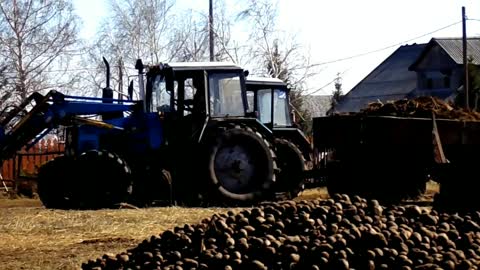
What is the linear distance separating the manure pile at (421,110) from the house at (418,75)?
3140 centimetres

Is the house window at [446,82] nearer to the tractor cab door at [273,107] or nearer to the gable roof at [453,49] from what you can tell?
the gable roof at [453,49]

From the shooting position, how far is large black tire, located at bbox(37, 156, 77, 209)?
55.2ft

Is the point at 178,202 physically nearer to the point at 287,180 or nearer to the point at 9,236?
the point at 287,180

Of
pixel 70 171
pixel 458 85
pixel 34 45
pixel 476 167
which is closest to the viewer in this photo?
pixel 476 167

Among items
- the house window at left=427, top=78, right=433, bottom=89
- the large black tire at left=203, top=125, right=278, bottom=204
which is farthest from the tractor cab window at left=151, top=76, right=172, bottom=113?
the house window at left=427, top=78, right=433, bottom=89

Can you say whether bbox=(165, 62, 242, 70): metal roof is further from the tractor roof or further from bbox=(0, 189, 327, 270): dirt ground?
bbox=(0, 189, 327, 270): dirt ground

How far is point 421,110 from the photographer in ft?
53.1

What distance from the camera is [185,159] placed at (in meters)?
17.2

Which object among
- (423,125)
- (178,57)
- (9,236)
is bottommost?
(9,236)

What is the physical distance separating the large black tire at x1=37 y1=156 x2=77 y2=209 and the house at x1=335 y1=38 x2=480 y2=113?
32.8 metres

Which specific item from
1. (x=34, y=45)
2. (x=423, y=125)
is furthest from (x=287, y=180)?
(x=34, y=45)

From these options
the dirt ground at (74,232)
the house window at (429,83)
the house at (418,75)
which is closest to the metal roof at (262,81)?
the dirt ground at (74,232)

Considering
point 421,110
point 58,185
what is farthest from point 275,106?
point 58,185

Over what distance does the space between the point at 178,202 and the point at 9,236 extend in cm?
477
